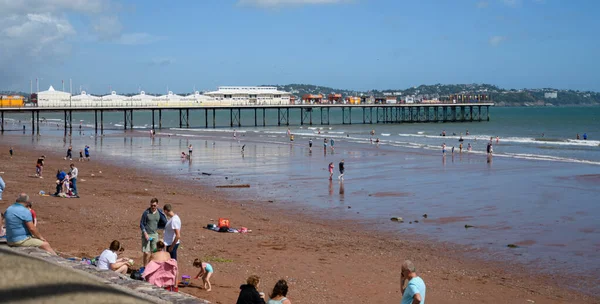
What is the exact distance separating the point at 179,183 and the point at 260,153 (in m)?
15.2

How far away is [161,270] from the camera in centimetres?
771

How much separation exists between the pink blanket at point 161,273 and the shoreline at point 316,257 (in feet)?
2.89

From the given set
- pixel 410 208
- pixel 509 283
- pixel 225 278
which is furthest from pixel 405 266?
pixel 410 208

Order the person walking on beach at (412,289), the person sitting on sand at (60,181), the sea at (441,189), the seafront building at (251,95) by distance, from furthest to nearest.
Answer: the seafront building at (251,95) < the person sitting on sand at (60,181) < the sea at (441,189) < the person walking on beach at (412,289)

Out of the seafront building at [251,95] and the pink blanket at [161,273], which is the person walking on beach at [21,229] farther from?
the seafront building at [251,95]

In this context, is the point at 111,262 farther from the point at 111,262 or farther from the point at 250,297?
the point at 250,297

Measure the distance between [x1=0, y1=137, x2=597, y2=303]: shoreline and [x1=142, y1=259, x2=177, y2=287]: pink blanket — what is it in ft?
2.89

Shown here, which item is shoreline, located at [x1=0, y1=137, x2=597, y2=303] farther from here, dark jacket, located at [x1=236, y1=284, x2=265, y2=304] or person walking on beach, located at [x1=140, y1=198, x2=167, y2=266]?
dark jacket, located at [x1=236, y1=284, x2=265, y2=304]

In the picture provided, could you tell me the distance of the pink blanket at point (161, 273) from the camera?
7.60 metres

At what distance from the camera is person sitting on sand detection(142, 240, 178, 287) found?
7.61 m

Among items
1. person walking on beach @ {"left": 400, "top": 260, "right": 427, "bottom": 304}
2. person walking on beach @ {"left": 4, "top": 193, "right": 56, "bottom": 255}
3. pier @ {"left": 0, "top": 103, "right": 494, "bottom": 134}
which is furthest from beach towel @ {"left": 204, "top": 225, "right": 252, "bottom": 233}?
pier @ {"left": 0, "top": 103, "right": 494, "bottom": 134}

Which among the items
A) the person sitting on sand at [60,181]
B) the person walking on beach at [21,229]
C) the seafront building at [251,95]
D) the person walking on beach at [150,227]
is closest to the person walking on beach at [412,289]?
the person walking on beach at [21,229]

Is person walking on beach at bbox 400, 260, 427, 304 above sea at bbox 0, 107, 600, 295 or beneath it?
above

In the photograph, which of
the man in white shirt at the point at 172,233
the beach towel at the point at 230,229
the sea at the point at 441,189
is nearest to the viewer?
the man in white shirt at the point at 172,233
